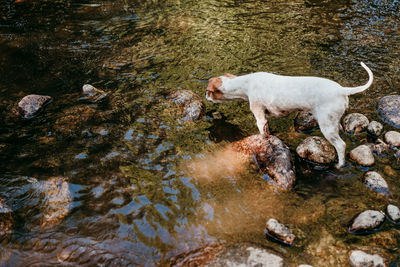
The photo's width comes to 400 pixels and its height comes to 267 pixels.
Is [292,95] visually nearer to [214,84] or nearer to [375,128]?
[214,84]

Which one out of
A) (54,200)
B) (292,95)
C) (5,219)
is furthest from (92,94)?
(292,95)

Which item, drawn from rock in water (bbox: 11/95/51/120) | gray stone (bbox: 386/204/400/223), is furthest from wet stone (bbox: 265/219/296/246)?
rock in water (bbox: 11/95/51/120)

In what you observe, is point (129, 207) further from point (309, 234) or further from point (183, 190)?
point (309, 234)

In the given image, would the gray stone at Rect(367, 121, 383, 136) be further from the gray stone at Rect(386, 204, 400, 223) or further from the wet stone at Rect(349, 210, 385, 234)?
the wet stone at Rect(349, 210, 385, 234)

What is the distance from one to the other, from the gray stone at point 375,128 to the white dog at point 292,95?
1.15 m

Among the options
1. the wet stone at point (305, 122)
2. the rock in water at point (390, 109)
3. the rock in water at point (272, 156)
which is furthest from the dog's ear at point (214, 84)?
the rock in water at point (390, 109)

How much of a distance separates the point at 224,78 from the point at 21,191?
175 inches

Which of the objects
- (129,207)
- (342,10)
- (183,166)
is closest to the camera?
(129,207)

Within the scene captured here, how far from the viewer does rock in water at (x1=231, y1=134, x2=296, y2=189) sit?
16.6 ft

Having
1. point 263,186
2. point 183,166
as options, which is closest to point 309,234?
point 263,186

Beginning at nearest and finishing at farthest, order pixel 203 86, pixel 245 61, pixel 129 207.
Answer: pixel 129 207
pixel 203 86
pixel 245 61

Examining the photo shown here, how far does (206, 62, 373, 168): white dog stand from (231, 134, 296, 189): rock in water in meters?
0.37

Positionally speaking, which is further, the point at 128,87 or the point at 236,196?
the point at 128,87

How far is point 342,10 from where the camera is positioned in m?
11.1
